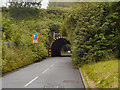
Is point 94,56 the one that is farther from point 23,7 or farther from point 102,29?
point 23,7

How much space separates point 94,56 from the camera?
17.5 meters

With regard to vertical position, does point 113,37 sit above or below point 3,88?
above

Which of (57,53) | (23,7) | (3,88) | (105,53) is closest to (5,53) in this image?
(23,7)

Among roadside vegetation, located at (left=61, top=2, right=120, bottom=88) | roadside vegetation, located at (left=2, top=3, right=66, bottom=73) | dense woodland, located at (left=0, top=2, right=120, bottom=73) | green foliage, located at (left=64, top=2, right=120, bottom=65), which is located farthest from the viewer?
green foliage, located at (left=64, top=2, right=120, bottom=65)

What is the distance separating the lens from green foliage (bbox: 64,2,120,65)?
17.2 meters

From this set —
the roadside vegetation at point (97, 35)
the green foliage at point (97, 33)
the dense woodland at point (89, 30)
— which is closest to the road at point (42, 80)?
the dense woodland at point (89, 30)

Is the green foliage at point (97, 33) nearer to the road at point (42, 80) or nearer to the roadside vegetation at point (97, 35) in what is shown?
the roadside vegetation at point (97, 35)

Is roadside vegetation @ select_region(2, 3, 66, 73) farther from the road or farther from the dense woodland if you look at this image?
the road

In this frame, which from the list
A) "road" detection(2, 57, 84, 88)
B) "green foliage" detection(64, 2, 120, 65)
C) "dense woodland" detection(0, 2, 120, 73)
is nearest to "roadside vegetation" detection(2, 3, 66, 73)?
"dense woodland" detection(0, 2, 120, 73)

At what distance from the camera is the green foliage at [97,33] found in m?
17.2

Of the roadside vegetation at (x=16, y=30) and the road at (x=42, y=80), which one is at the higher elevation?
the roadside vegetation at (x=16, y=30)

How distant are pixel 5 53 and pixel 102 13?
30.9 feet

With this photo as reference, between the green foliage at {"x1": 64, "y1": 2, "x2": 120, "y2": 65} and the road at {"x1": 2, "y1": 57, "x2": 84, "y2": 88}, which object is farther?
the green foliage at {"x1": 64, "y1": 2, "x2": 120, "y2": 65}

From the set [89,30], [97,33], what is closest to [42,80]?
[89,30]
